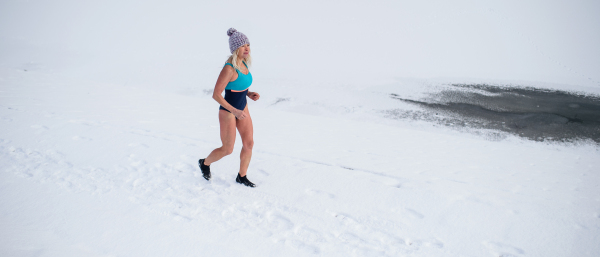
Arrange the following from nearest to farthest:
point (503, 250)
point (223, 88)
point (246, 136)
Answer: point (503, 250) < point (223, 88) < point (246, 136)

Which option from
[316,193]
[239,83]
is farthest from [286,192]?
[239,83]

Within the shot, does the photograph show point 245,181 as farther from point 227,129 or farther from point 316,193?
point 316,193

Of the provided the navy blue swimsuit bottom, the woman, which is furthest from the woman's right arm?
the navy blue swimsuit bottom

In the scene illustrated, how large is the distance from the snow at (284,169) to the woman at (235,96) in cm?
39

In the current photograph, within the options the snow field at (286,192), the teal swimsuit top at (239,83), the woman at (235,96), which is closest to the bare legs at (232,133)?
the woman at (235,96)

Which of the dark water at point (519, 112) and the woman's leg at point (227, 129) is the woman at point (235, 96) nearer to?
the woman's leg at point (227, 129)

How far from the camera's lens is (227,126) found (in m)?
2.89

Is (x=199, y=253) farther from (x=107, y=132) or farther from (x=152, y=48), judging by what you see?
(x=152, y=48)

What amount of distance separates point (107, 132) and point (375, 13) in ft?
49.6

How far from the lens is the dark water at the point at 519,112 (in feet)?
18.9

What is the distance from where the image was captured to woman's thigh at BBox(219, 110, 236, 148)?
2855mm

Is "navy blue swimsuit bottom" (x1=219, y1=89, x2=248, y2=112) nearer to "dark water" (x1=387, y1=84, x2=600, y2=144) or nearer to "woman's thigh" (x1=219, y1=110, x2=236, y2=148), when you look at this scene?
"woman's thigh" (x1=219, y1=110, x2=236, y2=148)

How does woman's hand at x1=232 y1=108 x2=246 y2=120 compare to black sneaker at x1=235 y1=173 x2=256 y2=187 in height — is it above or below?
above

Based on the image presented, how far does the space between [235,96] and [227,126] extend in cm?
28
